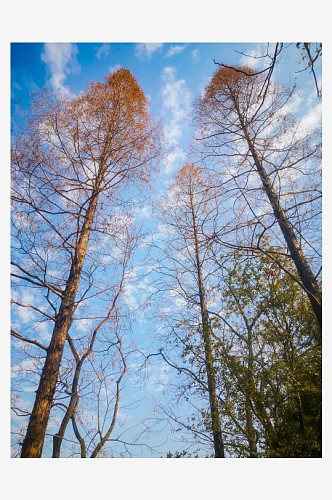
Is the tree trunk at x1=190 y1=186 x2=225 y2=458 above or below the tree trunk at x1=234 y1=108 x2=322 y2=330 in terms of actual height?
below

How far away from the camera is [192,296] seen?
162 inches

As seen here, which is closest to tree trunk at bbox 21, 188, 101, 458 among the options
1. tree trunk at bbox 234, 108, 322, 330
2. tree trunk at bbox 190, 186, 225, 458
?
tree trunk at bbox 190, 186, 225, 458

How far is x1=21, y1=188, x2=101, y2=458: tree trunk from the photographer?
2.10m

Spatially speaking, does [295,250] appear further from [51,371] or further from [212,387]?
[51,371]

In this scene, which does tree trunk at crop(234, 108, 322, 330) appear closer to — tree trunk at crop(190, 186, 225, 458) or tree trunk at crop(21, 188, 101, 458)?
tree trunk at crop(190, 186, 225, 458)

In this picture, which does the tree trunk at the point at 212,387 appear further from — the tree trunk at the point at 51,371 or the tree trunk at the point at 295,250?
the tree trunk at the point at 51,371

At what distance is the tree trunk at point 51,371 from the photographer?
6.89 ft

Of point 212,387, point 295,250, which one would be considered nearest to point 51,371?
point 212,387

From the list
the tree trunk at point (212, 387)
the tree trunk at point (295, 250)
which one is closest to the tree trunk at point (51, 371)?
the tree trunk at point (212, 387)

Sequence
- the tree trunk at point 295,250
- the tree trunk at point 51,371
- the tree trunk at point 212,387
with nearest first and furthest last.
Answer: the tree trunk at point 51,371, the tree trunk at point 295,250, the tree trunk at point 212,387

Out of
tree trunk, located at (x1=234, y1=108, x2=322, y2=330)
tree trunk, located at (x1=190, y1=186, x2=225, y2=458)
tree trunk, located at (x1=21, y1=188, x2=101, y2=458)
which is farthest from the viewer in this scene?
tree trunk, located at (x1=190, y1=186, x2=225, y2=458)
